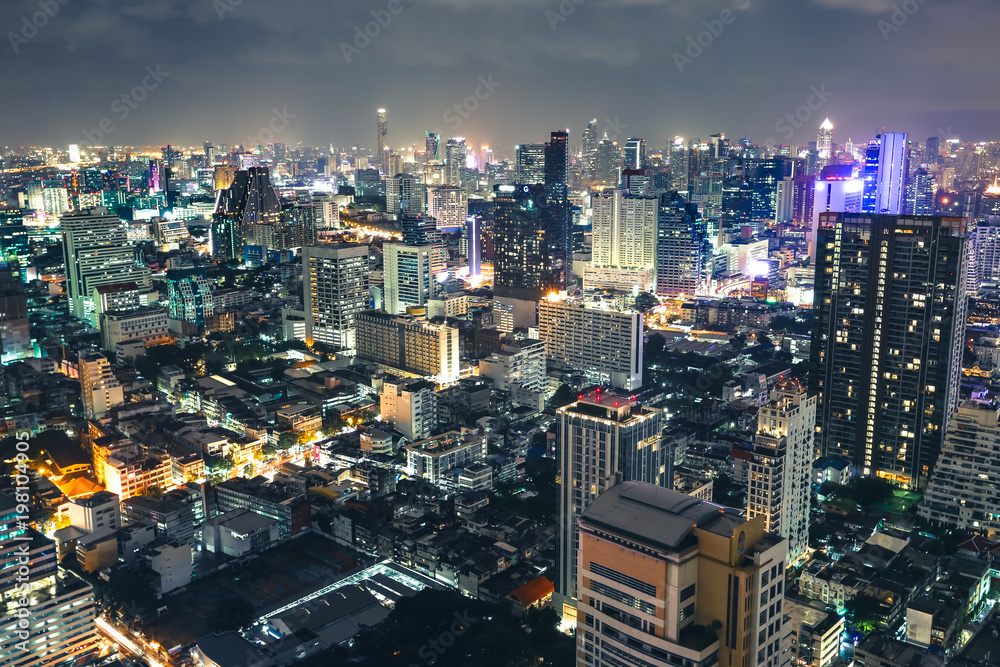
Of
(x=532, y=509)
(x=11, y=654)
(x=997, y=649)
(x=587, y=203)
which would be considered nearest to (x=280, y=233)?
(x=587, y=203)

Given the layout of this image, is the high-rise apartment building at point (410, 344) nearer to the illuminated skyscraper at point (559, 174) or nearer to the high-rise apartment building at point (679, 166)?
the illuminated skyscraper at point (559, 174)

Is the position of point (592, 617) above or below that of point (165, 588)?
above

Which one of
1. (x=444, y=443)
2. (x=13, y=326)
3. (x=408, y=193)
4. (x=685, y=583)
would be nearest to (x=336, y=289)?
(x=13, y=326)

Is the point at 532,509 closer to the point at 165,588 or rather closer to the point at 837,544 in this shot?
the point at 837,544

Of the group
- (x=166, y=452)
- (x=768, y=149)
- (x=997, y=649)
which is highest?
(x=768, y=149)

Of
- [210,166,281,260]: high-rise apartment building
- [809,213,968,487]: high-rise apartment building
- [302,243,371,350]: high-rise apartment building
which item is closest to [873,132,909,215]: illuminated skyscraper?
[809,213,968,487]: high-rise apartment building

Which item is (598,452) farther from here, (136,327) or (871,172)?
(871,172)
